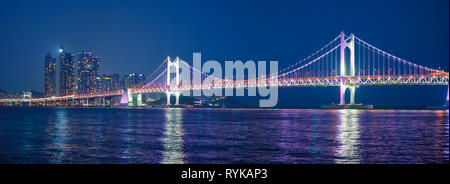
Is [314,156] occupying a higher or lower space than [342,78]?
lower

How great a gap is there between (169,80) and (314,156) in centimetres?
7366

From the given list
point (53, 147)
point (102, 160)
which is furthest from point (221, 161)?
point (53, 147)
